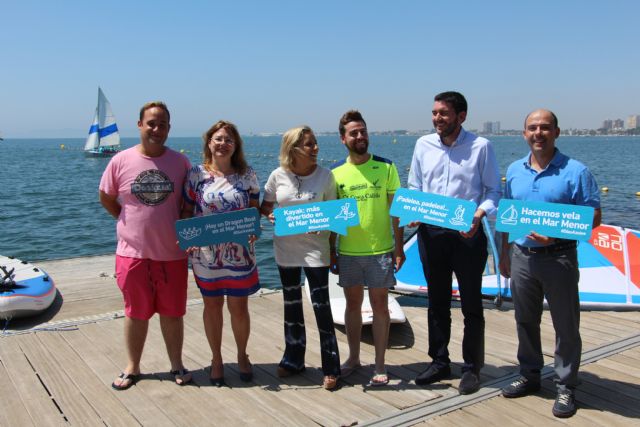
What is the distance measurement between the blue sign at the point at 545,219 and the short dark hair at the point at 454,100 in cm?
75

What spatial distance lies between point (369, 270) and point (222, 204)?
1.20 m

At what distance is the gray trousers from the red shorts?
2.46m

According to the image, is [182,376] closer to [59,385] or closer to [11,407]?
[59,385]

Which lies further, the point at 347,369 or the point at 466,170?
the point at 347,369

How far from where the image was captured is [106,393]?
4.07m

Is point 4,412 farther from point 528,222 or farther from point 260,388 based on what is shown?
point 528,222

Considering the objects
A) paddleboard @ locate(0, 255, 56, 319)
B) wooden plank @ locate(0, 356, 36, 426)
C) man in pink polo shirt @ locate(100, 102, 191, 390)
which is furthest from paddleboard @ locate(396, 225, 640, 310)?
paddleboard @ locate(0, 255, 56, 319)

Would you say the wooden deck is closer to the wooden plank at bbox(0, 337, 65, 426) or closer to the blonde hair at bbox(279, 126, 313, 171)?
the wooden plank at bbox(0, 337, 65, 426)

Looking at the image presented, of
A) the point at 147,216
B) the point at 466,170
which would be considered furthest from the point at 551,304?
the point at 147,216

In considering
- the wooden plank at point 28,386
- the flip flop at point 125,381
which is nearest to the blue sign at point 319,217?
the flip flop at point 125,381

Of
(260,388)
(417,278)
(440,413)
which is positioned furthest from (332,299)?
(440,413)

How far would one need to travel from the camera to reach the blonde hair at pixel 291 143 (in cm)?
397

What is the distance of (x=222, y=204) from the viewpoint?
13.1 ft

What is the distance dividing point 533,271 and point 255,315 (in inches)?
128
